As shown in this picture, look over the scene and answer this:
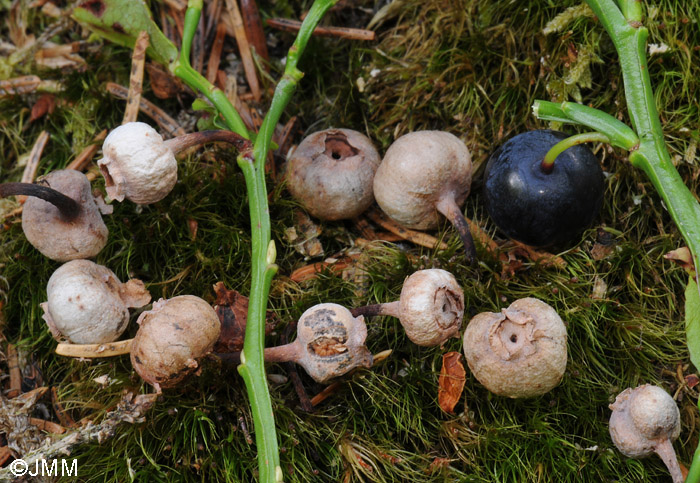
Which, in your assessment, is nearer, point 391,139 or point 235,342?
point 235,342

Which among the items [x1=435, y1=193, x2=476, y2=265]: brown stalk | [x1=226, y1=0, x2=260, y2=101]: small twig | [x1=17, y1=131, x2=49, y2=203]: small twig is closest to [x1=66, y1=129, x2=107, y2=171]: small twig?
[x1=17, y1=131, x2=49, y2=203]: small twig

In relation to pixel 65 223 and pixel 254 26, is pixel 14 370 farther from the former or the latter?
pixel 254 26

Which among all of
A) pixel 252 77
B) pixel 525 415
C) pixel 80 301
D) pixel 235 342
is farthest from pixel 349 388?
pixel 252 77

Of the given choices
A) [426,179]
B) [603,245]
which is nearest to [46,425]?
[426,179]

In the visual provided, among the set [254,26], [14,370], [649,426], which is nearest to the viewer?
[649,426]

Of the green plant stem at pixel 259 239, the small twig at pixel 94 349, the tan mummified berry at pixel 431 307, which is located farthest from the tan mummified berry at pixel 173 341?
the tan mummified berry at pixel 431 307

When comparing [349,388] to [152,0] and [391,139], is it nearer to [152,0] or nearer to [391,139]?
[391,139]
